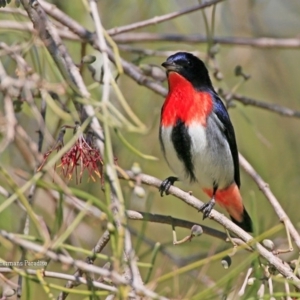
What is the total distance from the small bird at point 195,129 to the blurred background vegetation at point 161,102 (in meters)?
0.13

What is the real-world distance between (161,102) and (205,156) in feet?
3.21

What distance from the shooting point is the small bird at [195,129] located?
4.06 meters

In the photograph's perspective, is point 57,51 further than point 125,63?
No

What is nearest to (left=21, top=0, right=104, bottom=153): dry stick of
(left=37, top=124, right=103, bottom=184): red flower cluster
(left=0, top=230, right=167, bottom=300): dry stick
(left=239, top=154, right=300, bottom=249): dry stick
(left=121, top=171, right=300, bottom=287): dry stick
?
(left=37, top=124, right=103, bottom=184): red flower cluster

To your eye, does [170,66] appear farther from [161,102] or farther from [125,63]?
[161,102]

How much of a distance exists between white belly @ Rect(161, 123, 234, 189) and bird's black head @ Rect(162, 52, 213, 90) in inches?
13.5

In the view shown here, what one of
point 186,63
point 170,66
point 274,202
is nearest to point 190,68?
point 186,63

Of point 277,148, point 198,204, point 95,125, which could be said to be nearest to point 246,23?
point 277,148

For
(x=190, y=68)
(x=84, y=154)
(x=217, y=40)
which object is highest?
(x=217, y=40)

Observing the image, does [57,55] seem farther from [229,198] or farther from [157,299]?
[229,198]

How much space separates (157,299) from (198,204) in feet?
4.59

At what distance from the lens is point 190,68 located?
168 inches

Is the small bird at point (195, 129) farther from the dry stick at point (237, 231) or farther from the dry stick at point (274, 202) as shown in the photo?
the dry stick at point (237, 231)

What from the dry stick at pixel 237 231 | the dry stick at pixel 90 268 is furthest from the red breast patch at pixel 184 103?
the dry stick at pixel 90 268
